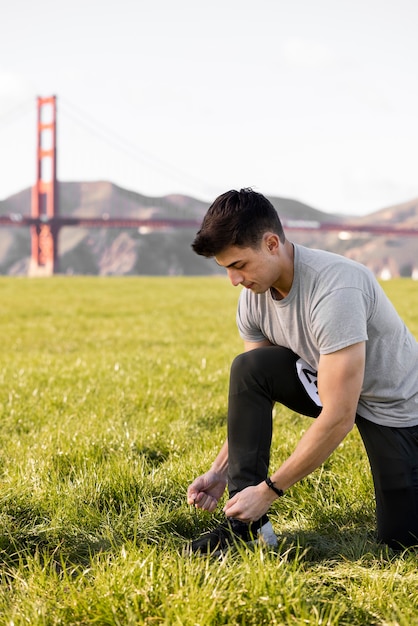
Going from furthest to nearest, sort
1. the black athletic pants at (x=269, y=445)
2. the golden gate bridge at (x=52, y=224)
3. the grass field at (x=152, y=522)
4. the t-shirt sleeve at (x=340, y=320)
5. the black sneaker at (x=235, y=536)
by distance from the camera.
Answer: the golden gate bridge at (x=52, y=224) < the black athletic pants at (x=269, y=445) < the black sneaker at (x=235, y=536) < the t-shirt sleeve at (x=340, y=320) < the grass field at (x=152, y=522)

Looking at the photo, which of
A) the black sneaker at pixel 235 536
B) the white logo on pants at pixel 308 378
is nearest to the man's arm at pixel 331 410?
the black sneaker at pixel 235 536

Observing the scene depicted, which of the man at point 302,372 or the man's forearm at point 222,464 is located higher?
the man at point 302,372

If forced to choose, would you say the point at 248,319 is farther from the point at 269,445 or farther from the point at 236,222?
the point at 236,222

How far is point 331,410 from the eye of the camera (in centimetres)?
287

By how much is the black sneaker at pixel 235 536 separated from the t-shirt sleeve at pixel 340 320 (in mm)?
782

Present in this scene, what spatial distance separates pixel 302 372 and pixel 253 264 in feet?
2.02

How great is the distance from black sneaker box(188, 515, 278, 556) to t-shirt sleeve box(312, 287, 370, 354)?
0.78m

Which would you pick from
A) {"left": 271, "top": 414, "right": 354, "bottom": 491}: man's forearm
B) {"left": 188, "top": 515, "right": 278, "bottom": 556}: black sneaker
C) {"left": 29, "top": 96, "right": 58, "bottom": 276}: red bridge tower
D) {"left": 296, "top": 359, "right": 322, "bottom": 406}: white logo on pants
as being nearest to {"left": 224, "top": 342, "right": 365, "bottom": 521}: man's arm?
{"left": 271, "top": 414, "right": 354, "bottom": 491}: man's forearm

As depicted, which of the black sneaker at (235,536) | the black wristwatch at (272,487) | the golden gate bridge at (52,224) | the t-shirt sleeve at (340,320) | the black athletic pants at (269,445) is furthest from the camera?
the golden gate bridge at (52,224)

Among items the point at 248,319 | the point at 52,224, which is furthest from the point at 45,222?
the point at 248,319

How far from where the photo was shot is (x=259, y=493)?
3.01 metres

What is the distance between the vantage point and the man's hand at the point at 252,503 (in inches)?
118

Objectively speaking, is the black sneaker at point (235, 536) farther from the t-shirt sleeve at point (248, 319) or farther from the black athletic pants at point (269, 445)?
the t-shirt sleeve at point (248, 319)

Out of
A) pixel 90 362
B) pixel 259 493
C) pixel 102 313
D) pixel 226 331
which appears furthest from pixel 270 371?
pixel 102 313
